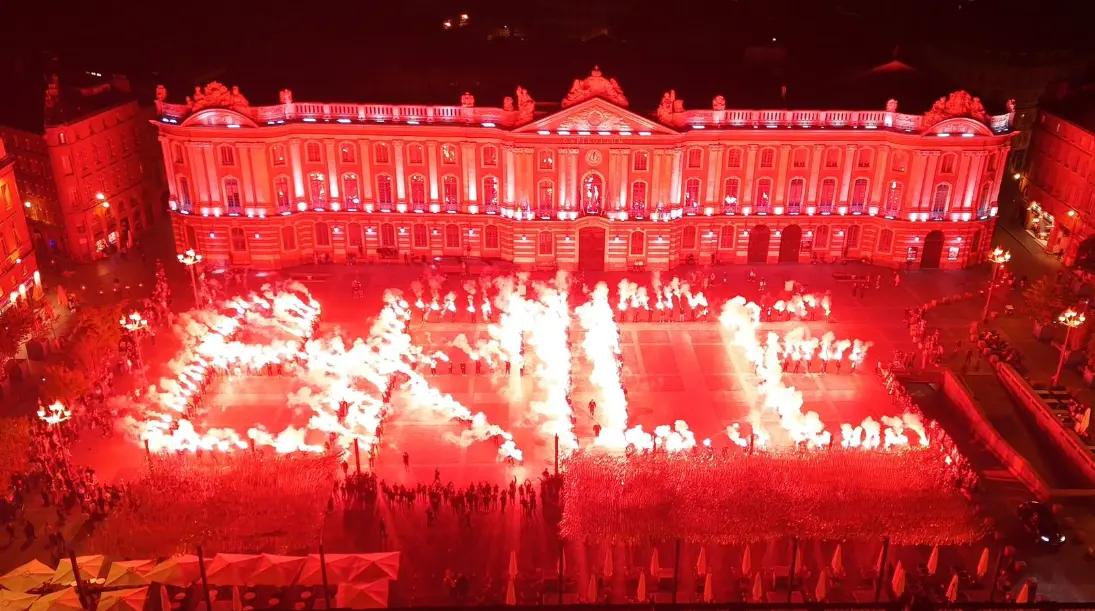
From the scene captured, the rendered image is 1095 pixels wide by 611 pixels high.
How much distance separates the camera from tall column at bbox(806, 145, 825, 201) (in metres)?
86.4

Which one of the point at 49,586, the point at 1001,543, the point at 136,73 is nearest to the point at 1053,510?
the point at 1001,543

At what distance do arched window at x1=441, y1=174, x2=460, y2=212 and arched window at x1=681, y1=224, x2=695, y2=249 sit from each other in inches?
793

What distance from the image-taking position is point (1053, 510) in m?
55.0

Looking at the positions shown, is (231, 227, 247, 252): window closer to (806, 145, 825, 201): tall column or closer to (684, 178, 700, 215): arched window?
(684, 178, 700, 215): arched window

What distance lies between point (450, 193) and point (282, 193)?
47.4 feet

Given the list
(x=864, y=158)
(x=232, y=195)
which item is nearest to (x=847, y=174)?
(x=864, y=158)

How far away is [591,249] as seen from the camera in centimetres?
8888

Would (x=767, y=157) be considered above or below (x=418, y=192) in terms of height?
above

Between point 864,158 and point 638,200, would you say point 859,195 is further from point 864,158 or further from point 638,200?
point 638,200

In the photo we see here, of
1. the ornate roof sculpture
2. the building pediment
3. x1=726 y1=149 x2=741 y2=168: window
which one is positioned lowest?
x1=726 y1=149 x2=741 y2=168: window

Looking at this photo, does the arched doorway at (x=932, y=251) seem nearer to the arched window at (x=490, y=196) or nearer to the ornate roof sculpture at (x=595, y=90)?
the ornate roof sculpture at (x=595, y=90)

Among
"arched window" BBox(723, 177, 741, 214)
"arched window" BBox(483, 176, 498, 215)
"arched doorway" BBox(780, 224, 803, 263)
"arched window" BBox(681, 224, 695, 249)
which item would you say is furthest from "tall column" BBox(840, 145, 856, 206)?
"arched window" BBox(483, 176, 498, 215)

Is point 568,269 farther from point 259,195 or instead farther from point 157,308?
point 157,308

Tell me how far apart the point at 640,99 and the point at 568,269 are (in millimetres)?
15916
